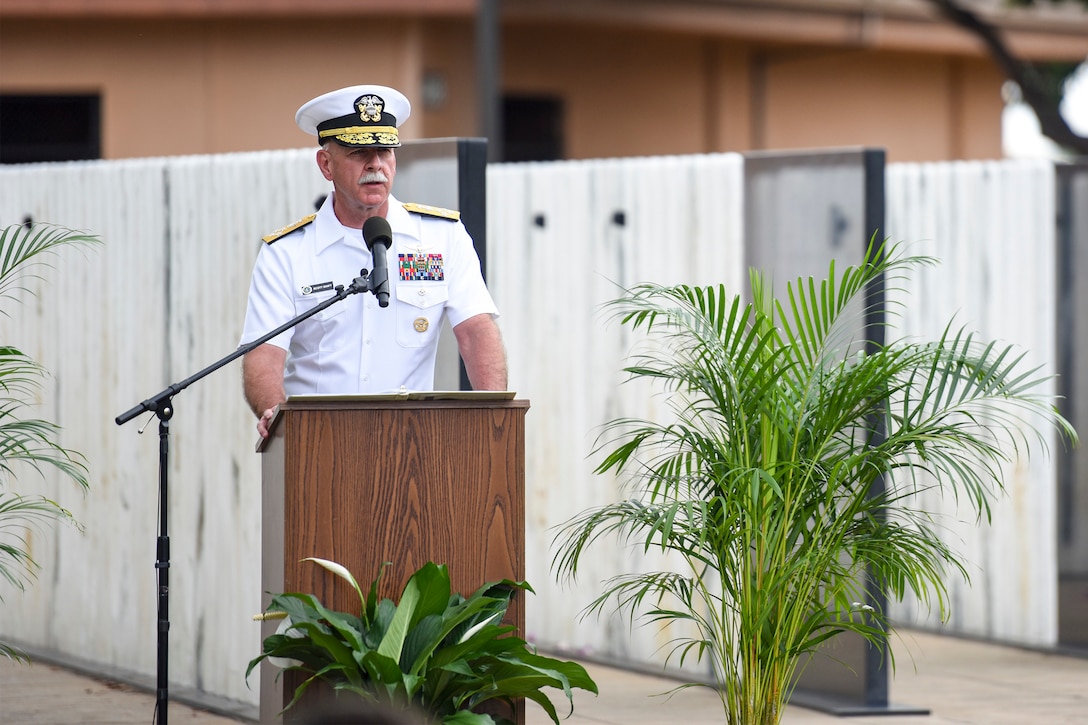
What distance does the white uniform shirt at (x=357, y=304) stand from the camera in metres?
5.22

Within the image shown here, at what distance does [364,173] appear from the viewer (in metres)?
5.11

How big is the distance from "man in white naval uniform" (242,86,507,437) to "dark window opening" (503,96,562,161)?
10.5m

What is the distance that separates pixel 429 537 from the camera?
4.52 meters

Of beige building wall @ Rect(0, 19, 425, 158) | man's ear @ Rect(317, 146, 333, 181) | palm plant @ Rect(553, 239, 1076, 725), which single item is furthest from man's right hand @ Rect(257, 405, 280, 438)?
beige building wall @ Rect(0, 19, 425, 158)

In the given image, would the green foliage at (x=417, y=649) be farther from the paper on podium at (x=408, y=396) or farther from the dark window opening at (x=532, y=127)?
the dark window opening at (x=532, y=127)

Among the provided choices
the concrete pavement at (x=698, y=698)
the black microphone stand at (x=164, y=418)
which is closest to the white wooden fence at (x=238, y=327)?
the concrete pavement at (x=698, y=698)

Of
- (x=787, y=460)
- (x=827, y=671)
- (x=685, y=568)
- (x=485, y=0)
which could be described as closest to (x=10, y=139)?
(x=485, y=0)

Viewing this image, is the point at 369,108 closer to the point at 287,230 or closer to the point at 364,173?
the point at 364,173

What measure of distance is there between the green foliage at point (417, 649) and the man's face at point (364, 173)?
1.19m

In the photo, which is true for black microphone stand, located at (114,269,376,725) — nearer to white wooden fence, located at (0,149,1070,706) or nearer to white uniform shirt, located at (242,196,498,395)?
white uniform shirt, located at (242,196,498,395)

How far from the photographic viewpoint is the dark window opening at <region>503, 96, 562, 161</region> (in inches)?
622

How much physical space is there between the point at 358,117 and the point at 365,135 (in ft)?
0.24

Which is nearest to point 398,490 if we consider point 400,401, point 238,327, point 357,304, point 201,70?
point 400,401

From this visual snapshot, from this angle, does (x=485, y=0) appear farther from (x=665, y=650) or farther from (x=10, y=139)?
(x=665, y=650)
